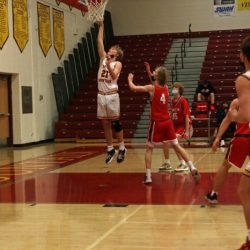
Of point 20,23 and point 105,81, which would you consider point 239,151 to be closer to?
point 105,81

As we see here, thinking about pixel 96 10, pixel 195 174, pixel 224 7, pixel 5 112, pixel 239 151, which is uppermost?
pixel 224 7

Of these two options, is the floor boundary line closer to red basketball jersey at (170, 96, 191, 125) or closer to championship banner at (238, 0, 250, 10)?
red basketball jersey at (170, 96, 191, 125)

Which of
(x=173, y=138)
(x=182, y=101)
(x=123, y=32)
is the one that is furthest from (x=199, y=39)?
(x=173, y=138)

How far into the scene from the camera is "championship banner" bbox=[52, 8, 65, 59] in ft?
63.8

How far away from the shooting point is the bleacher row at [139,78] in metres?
18.9

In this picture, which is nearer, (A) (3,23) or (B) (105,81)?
(B) (105,81)

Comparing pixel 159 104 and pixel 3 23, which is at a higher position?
pixel 3 23

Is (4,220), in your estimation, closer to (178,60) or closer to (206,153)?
(206,153)

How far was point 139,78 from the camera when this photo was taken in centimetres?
2127

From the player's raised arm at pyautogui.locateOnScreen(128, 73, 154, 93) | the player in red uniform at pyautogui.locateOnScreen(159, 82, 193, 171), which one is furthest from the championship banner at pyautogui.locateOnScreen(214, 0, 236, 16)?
the player's raised arm at pyautogui.locateOnScreen(128, 73, 154, 93)

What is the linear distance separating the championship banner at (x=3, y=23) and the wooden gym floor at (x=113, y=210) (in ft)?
19.9

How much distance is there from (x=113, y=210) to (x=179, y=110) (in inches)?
150

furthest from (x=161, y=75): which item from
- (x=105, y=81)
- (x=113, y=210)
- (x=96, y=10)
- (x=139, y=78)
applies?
(x=139, y=78)

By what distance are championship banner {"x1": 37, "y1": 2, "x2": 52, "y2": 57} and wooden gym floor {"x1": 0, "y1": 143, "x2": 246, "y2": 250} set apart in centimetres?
838
